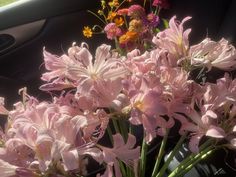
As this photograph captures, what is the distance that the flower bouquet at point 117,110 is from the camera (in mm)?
571

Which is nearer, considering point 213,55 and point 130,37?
point 213,55

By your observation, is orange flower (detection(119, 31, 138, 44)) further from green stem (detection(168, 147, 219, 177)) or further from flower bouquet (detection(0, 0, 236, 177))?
green stem (detection(168, 147, 219, 177))

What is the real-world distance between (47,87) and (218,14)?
0.97m

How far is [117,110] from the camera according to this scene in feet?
2.02

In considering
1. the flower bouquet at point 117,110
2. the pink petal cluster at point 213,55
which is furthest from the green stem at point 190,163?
the pink petal cluster at point 213,55

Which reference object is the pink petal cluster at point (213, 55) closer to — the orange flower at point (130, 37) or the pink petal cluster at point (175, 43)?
the pink petal cluster at point (175, 43)

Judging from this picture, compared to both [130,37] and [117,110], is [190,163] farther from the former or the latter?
[130,37]

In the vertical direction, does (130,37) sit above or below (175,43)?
above

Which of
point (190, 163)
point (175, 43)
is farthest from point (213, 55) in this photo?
point (190, 163)

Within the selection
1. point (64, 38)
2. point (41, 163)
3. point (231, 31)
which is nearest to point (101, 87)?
point (41, 163)

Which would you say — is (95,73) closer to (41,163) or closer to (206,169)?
(41,163)

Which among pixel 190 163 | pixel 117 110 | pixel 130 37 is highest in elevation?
pixel 130 37

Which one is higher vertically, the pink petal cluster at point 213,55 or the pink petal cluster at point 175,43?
the pink petal cluster at point 175,43

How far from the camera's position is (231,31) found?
55.1 inches
